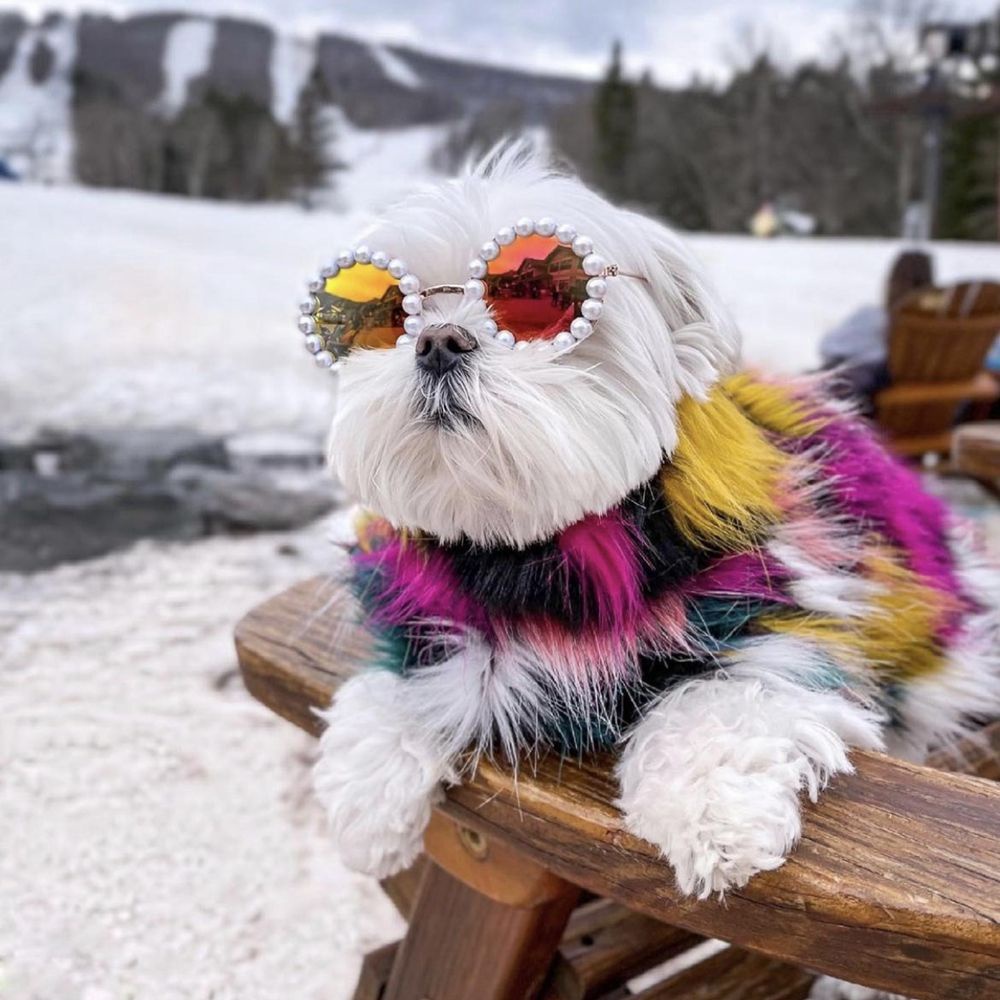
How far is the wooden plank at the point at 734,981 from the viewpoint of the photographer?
1353 mm

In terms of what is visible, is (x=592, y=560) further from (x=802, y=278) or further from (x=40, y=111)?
(x=40, y=111)

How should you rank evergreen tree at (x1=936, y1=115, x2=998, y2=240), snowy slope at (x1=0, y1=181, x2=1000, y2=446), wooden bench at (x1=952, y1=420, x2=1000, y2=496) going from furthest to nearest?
evergreen tree at (x1=936, y1=115, x2=998, y2=240)
snowy slope at (x1=0, y1=181, x2=1000, y2=446)
wooden bench at (x1=952, y1=420, x2=1000, y2=496)

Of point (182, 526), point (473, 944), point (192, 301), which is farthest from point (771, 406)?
point (192, 301)

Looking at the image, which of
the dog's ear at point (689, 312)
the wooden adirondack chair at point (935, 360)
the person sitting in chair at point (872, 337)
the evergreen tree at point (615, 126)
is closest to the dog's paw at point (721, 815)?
the dog's ear at point (689, 312)

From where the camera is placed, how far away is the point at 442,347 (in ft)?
2.93

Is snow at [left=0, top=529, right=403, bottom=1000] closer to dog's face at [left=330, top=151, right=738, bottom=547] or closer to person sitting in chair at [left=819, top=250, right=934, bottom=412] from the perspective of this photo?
dog's face at [left=330, top=151, right=738, bottom=547]

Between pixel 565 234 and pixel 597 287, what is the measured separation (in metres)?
0.06

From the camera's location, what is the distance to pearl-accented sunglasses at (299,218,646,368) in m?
0.89

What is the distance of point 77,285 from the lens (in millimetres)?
7820

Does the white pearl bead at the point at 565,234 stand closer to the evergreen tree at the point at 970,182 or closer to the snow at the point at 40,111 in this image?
the evergreen tree at the point at 970,182

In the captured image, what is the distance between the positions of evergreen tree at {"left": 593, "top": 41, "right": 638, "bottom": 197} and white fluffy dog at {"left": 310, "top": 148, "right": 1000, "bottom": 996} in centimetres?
2613

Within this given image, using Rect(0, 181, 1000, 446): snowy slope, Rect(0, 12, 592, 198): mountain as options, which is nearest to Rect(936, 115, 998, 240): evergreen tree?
Rect(0, 181, 1000, 446): snowy slope

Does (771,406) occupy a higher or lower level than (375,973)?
higher

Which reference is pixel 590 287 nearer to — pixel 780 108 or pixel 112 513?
pixel 112 513
